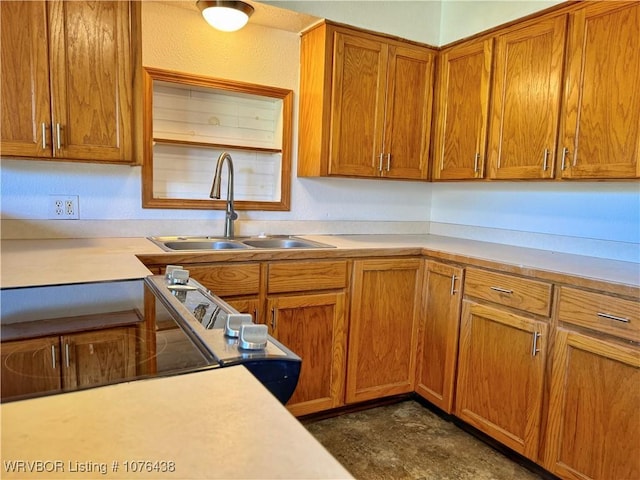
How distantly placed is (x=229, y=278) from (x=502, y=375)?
1290 mm

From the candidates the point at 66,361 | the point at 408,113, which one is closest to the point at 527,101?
the point at 408,113

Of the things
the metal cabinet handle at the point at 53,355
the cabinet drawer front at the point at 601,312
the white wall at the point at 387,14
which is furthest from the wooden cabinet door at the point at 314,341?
the white wall at the point at 387,14

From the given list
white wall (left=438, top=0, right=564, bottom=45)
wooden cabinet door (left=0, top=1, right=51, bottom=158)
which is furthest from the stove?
white wall (left=438, top=0, right=564, bottom=45)

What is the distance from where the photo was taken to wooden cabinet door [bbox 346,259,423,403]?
90.6 inches

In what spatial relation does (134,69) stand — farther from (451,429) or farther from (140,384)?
(451,429)

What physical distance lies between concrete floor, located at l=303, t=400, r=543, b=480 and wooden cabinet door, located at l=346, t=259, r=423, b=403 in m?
0.13

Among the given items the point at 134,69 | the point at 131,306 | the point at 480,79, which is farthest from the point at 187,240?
the point at 480,79

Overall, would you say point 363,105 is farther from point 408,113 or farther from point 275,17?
point 275,17

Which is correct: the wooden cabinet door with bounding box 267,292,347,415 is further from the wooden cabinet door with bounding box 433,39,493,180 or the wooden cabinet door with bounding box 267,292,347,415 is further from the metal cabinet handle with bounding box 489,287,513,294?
the wooden cabinet door with bounding box 433,39,493,180

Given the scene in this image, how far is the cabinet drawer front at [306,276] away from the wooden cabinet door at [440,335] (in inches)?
19.5

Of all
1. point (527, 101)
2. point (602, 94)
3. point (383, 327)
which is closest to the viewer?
point (602, 94)

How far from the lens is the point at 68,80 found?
70.5 inches

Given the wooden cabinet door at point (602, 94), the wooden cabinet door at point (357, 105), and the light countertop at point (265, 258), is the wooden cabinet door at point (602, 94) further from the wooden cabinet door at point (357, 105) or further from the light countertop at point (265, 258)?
the wooden cabinet door at point (357, 105)

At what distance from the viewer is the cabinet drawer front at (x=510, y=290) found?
71.7 inches
